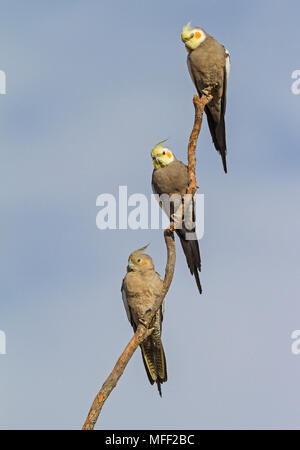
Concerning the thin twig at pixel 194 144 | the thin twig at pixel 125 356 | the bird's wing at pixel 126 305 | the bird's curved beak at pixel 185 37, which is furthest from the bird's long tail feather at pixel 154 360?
the bird's curved beak at pixel 185 37

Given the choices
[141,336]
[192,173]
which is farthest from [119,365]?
[192,173]

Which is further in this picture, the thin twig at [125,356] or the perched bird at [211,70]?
the perched bird at [211,70]

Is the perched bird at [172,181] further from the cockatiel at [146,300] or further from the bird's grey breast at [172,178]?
the cockatiel at [146,300]

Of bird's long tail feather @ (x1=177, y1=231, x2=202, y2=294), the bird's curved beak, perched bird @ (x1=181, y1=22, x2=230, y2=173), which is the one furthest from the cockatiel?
the bird's curved beak

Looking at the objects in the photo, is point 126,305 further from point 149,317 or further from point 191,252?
point 149,317

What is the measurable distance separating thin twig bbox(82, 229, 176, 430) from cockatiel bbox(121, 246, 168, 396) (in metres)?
1.01

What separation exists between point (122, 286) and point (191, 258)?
109 cm

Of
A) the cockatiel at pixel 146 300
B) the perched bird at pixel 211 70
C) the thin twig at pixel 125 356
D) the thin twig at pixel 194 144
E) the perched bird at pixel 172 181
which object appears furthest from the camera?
the perched bird at pixel 211 70

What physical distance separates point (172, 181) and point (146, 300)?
1.77m

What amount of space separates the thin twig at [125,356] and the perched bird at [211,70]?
8.41 feet

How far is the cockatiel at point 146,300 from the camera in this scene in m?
10.4
